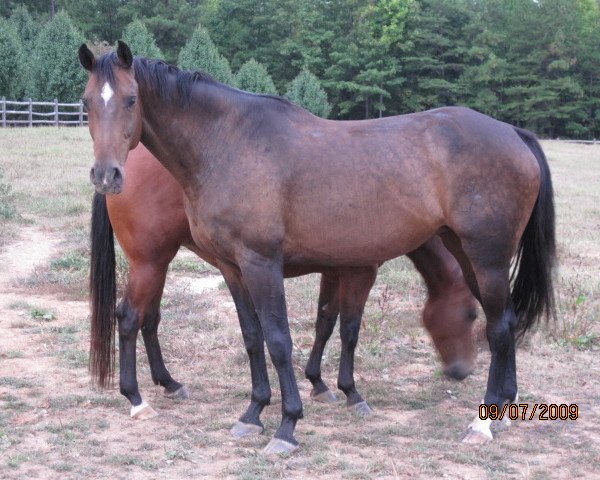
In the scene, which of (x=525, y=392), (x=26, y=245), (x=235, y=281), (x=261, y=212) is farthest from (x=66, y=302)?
(x=525, y=392)

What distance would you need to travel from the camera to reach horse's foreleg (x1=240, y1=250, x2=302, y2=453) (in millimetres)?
4258

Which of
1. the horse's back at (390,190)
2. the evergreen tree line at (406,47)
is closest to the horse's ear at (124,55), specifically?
the horse's back at (390,190)

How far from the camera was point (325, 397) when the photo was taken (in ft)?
17.3

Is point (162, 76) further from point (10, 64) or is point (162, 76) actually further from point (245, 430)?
point (10, 64)

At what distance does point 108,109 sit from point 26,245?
6506 millimetres

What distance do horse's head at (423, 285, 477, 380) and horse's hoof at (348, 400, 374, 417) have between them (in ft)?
2.23

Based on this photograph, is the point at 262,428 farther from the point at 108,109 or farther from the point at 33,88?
the point at 33,88

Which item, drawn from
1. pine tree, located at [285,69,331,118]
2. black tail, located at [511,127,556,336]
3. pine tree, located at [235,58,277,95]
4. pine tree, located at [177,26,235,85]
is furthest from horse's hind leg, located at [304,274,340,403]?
pine tree, located at [285,69,331,118]

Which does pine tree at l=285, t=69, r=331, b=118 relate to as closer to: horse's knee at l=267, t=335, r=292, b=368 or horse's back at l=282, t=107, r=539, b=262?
horse's back at l=282, t=107, r=539, b=262

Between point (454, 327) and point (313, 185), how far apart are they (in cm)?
156

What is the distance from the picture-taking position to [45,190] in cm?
1349

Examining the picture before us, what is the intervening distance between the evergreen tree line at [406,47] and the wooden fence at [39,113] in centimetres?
1738

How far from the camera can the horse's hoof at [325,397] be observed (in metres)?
5.27

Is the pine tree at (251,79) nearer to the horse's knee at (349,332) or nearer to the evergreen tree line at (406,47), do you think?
the evergreen tree line at (406,47)
